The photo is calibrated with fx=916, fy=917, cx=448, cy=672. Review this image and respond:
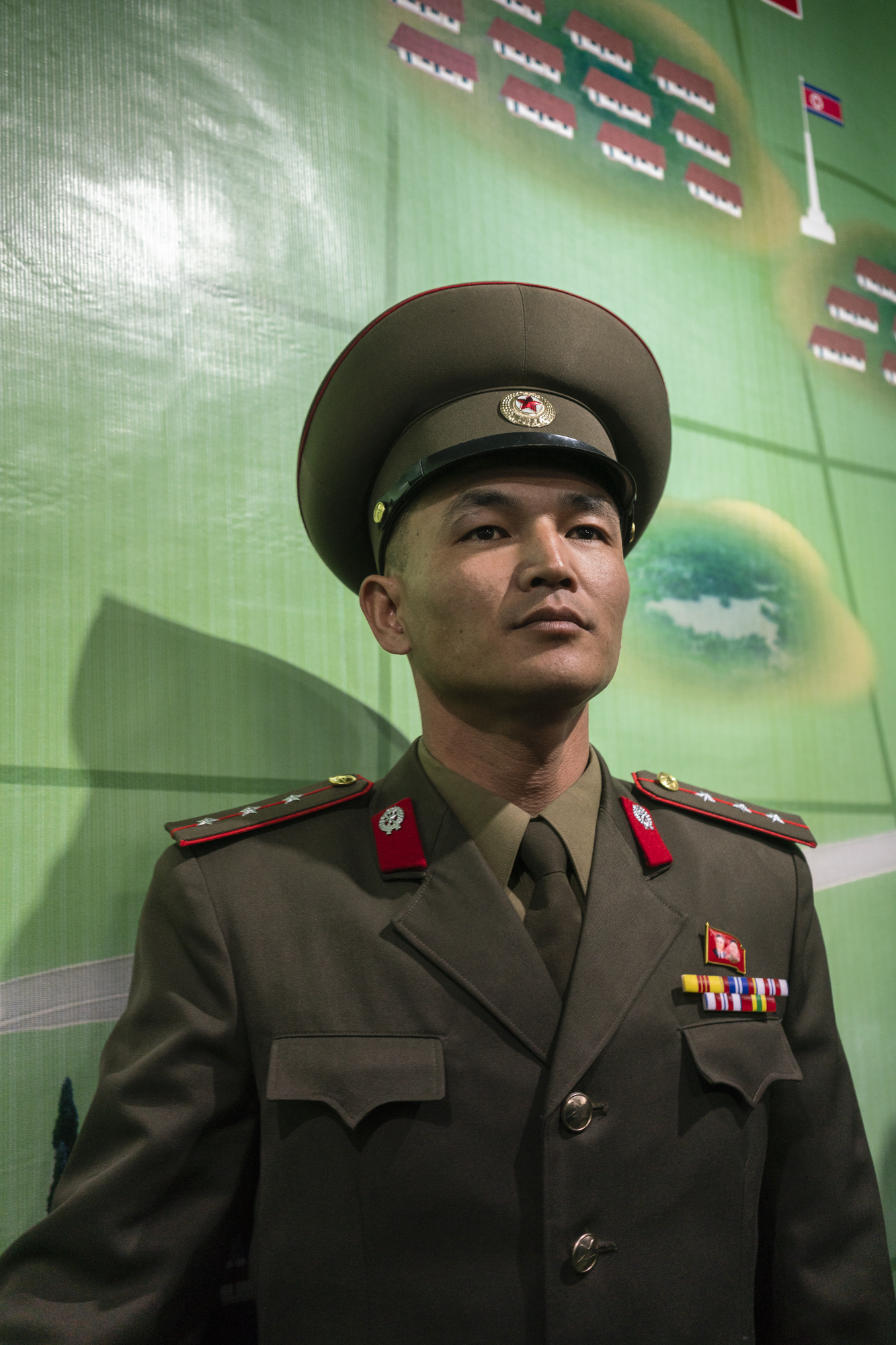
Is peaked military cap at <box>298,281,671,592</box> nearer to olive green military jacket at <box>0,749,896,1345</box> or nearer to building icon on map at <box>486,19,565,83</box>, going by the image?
olive green military jacket at <box>0,749,896,1345</box>

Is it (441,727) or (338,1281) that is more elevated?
(441,727)

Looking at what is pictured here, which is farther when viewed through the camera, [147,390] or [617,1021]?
[147,390]

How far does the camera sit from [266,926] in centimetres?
93

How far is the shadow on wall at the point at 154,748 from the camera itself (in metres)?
1.15

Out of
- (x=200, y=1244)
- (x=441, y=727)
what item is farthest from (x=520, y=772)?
(x=200, y=1244)

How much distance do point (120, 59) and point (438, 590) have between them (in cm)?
97

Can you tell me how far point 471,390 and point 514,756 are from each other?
43cm

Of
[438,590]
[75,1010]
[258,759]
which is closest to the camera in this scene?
[438,590]

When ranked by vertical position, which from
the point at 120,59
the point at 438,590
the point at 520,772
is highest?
the point at 120,59

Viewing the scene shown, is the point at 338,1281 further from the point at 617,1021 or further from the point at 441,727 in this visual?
the point at 441,727

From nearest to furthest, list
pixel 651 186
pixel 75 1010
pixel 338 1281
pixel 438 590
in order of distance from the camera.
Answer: pixel 338 1281 → pixel 438 590 → pixel 75 1010 → pixel 651 186

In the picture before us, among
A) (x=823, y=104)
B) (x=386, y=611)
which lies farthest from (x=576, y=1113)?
(x=823, y=104)

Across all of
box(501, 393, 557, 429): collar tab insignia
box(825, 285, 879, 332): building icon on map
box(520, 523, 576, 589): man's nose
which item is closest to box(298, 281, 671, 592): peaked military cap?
box(501, 393, 557, 429): collar tab insignia

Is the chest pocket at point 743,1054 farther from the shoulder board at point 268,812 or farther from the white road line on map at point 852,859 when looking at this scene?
the white road line on map at point 852,859
